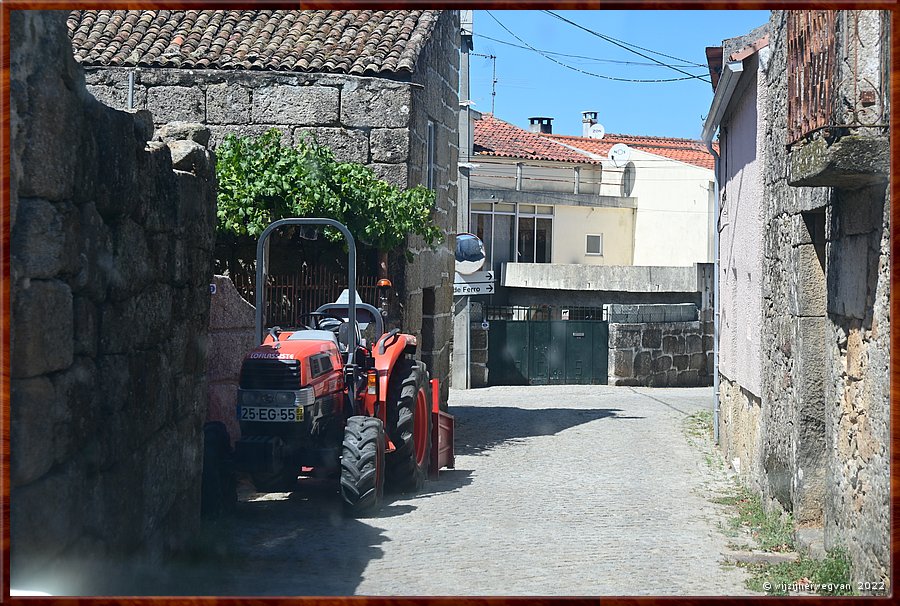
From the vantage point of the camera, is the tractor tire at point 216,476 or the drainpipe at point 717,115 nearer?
the tractor tire at point 216,476

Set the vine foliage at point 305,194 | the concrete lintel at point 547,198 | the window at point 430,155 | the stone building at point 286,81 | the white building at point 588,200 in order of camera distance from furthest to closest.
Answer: the white building at point 588,200
the concrete lintel at point 547,198
the window at point 430,155
the stone building at point 286,81
the vine foliage at point 305,194

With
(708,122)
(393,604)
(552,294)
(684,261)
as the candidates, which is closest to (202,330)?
(393,604)

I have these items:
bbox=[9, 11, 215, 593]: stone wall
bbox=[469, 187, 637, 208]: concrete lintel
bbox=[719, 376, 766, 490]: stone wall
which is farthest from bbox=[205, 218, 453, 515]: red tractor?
bbox=[469, 187, 637, 208]: concrete lintel

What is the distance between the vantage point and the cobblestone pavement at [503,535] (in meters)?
5.30

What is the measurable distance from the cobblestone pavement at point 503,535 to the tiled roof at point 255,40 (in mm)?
4692

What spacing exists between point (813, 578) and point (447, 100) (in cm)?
1044

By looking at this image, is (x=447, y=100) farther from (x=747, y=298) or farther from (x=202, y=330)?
(x=202, y=330)

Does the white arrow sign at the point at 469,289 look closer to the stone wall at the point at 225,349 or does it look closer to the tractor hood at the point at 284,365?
the stone wall at the point at 225,349

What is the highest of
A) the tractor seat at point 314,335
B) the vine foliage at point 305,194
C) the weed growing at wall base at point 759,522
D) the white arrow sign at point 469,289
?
the vine foliage at point 305,194

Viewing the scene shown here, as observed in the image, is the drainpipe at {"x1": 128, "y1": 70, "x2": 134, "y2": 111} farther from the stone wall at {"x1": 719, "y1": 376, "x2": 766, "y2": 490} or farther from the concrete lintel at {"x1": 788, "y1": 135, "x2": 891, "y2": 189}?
the concrete lintel at {"x1": 788, "y1": 135, "x2": 891, "y2": 189}

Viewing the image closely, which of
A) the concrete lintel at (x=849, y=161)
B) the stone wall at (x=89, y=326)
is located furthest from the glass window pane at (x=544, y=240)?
the concrete lintel at (x=849, y=161)

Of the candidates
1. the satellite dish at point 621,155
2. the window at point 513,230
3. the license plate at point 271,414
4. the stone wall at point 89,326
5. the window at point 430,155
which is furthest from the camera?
the satellite dish at point 621,155

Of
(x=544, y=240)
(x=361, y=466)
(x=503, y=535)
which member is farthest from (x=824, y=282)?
(x=544, y=240)

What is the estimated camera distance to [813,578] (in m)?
5.45
